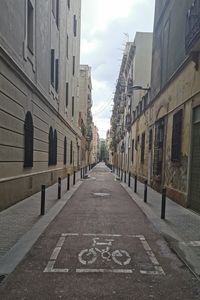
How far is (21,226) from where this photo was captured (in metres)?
7.96

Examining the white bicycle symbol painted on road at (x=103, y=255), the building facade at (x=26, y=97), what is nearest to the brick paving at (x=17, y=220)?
the building facade at (x=26, y=97)

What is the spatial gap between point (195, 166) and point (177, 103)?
11.4ft

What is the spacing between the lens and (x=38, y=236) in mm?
7074

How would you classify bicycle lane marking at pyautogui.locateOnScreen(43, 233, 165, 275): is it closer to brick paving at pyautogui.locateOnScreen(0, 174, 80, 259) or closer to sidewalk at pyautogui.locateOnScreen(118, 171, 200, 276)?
sidewalk at pyautogui.locateOnScreen(118, 171, 200, 276)

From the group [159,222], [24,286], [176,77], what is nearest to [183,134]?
[176,77]

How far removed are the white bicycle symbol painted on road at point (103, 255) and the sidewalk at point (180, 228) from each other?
1046 mm

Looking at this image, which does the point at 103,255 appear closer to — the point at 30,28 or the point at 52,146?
the point at 30,28

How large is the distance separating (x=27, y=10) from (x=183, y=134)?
775 centimetres

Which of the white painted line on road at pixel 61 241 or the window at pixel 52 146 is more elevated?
the window at pixel 52 146

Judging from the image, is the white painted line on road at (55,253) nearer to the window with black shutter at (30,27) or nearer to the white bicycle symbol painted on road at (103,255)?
the white bicycle symbol painted on road at (103,255)

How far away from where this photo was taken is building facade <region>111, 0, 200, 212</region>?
10844mm

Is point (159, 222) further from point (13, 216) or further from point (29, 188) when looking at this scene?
point (29, 188)

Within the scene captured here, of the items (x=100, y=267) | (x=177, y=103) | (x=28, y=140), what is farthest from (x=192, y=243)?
(x=28, y=140)

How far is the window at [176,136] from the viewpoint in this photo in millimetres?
12844
